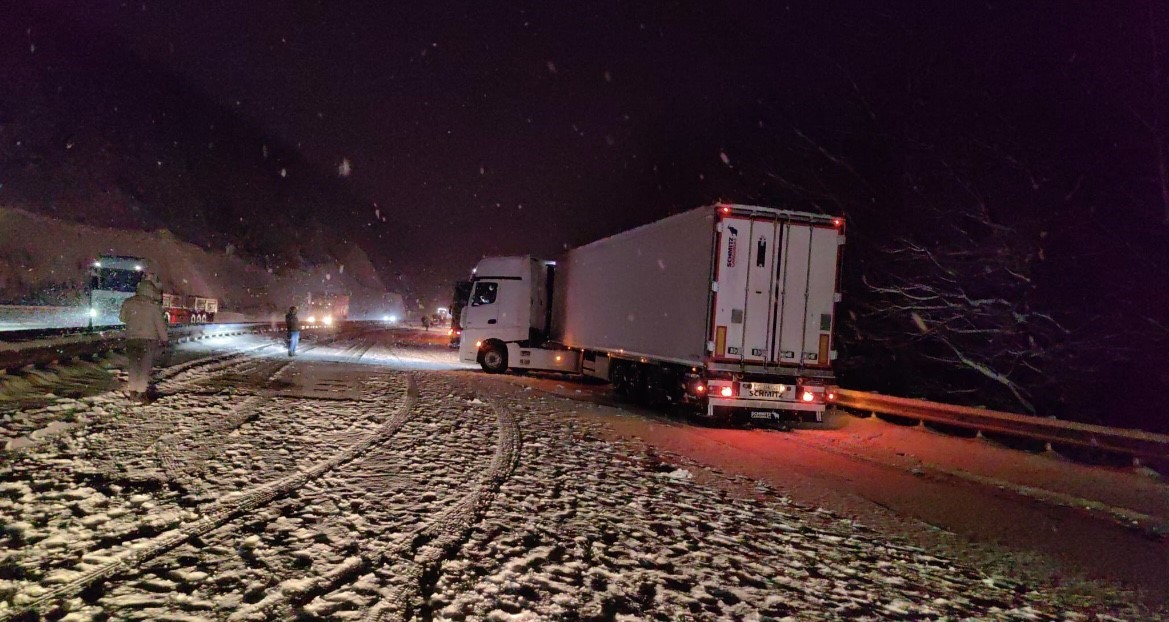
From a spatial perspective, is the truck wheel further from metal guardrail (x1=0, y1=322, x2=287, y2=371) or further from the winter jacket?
the winter jacket

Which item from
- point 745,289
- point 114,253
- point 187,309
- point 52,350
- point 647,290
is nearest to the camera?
point 745,289

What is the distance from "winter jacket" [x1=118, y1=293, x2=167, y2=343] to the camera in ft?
30.9

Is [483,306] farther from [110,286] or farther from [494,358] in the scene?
[110,286]

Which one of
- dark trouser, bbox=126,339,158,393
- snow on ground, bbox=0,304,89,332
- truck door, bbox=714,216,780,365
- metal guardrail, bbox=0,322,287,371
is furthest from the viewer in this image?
snow on ground, bbox=0,304,89,332

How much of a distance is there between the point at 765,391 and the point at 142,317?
970 cm

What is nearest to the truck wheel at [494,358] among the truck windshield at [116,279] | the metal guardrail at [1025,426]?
the metal guardrail at [1025,426]

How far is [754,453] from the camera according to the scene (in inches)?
362

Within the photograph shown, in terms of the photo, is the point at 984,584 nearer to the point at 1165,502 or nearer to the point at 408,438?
the point at 1165,502

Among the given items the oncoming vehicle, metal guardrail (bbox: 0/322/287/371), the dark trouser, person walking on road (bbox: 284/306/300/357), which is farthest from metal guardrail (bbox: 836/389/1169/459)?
the oncoming vehicle

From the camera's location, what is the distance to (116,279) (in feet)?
103

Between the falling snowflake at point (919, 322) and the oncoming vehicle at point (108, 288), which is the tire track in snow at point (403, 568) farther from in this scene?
the oncoming vehicle at point (108, 288)

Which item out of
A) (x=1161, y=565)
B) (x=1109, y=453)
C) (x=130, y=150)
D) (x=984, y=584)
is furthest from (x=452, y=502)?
(x=130, y=150)

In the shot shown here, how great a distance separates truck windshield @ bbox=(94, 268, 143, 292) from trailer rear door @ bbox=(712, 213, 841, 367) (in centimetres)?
3156

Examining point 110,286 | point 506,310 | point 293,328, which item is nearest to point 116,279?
point 110,286
